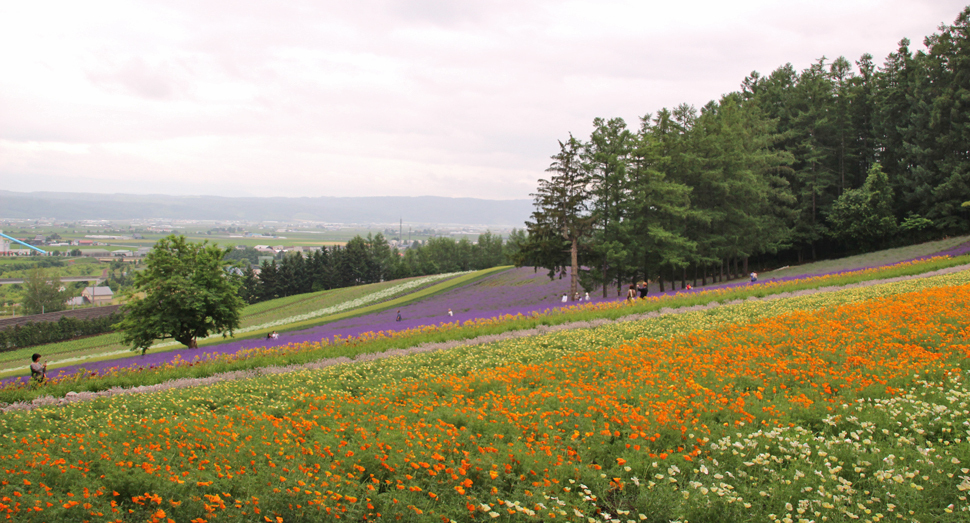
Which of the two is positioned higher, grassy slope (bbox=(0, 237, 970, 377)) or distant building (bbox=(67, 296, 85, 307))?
grassy slope (bbox=(0, 237, 970, 377))

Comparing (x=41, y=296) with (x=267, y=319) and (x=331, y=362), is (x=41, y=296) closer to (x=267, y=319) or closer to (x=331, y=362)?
(x=267, y=319)

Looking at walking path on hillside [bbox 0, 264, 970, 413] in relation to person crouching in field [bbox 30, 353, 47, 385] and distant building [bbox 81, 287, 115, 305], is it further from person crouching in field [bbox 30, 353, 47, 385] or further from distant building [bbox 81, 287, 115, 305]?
distant building [bbox 81, 287, 115, 305]

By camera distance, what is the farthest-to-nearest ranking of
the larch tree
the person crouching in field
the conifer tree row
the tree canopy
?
the conifer tree row, the tree canopy, the larch tree, the person crouching in field

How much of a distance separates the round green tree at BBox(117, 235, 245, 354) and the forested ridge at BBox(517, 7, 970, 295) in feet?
70.6

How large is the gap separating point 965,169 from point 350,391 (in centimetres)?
6384

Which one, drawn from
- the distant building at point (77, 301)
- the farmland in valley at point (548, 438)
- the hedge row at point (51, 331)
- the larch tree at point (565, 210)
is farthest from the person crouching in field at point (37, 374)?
the distant building at point (77, 301)

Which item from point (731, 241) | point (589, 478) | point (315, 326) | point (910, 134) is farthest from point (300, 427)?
point (910, 134)

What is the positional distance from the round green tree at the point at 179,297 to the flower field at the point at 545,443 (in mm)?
21510

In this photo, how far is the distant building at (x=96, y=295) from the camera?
124 meters

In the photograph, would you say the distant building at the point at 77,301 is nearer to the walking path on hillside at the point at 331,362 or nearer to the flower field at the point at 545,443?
the walking path on hillside at the point at 331,362

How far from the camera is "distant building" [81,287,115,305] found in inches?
4894

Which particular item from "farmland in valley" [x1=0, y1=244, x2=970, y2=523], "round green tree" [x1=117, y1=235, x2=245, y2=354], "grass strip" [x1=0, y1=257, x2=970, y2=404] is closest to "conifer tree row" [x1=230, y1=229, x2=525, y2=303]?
"round green tree" [x1=117, y1=235, x2=245, y2=354]

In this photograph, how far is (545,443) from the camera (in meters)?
7.66

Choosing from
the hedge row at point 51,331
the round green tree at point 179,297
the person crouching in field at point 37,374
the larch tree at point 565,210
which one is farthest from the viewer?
the hedge row at point 51,331
